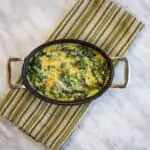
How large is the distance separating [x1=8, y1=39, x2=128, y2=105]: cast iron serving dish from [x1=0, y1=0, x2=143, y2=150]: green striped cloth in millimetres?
34

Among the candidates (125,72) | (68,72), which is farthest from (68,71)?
(125,72)

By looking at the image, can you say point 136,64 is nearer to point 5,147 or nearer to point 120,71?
point 120,71

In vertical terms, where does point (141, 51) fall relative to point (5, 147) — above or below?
above

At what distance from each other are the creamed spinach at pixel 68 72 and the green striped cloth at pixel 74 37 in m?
0.03

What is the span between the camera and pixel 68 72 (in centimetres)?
88

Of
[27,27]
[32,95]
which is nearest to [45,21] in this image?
[27,27]

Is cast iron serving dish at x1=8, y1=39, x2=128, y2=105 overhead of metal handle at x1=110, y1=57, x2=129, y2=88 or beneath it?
beneath

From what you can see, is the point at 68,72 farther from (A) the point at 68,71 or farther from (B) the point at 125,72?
(B) the point at 125,72

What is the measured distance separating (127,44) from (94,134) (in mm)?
182

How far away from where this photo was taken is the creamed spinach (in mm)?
860

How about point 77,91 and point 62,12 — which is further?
point 62,12

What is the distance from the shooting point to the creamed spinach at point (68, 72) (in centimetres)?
86

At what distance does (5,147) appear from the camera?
89 cm

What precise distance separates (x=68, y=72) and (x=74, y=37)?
9cm
